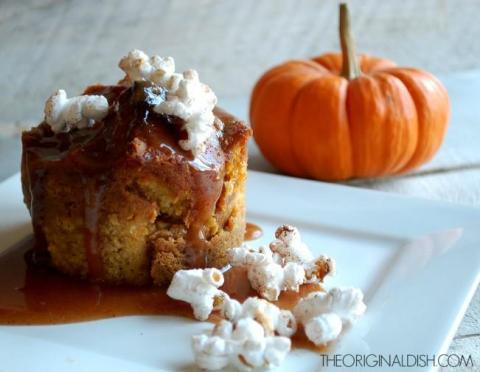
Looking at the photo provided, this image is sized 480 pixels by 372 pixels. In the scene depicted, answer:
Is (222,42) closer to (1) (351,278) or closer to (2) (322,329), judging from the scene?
(1) (351,278)

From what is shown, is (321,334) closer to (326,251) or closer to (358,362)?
(358,362)

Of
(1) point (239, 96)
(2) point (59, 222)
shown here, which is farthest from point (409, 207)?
(1) point (239, 96)

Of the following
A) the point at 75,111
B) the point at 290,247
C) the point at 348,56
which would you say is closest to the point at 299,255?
the point at 290,247

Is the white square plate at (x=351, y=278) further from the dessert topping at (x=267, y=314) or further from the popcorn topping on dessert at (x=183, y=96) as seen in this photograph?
the popcorn topping on dessert at (x=183, y=96)

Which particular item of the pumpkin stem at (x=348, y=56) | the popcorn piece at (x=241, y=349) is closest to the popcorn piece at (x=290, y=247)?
the popcorn piece at (x=241, y=349)

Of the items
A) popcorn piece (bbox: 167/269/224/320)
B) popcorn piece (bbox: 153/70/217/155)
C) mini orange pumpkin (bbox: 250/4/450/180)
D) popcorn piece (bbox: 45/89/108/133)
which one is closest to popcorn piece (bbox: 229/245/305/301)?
popcorn piece (bbox: 167/269/224/320)

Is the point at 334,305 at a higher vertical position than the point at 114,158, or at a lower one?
lower
